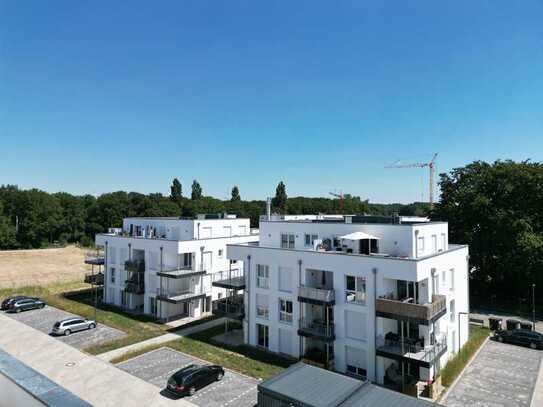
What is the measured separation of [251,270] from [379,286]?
1015 centimetres

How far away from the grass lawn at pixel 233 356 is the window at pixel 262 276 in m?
4.92

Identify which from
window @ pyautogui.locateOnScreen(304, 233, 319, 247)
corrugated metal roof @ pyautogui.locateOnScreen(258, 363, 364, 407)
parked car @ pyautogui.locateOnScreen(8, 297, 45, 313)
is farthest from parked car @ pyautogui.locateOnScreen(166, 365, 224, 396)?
parked car @ pyautogui.locateOnScreen(8, 297, 45, 313)

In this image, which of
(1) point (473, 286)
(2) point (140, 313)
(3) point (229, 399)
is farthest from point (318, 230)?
(1) point (473, 286)

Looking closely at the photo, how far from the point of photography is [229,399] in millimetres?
21203

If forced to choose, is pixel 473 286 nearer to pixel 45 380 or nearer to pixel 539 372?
pixel 539 372

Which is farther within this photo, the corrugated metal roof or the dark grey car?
the dark grey car

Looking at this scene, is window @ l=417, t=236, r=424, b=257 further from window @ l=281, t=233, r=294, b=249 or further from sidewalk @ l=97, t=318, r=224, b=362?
sidewalk @ l=97, t=318, r=224, b=362

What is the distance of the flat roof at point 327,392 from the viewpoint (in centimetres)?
1636

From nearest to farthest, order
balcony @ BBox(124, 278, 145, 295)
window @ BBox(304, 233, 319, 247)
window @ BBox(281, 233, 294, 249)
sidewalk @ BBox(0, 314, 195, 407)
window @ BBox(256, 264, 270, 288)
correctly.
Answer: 1. sidewalk @ BBox(0, 314, 195, 407)
2. window @ BBox(304, 233, 319, 247)
3. window @ BBox(256, 264, 270, 288)
4. window @ BBox(281, 233, 294, 249)
5. balcony @ BBox(124, 278, 145, 295)

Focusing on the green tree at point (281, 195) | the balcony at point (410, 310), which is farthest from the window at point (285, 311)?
the green tree at point (281, 195)

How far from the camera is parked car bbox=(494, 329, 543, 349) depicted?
2964 cm

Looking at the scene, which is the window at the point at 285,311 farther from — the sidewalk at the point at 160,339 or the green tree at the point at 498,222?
the green tree at the point at 498,222

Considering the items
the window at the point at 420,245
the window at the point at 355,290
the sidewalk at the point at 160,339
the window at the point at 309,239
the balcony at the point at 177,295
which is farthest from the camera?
the balcony at the point at 177,295

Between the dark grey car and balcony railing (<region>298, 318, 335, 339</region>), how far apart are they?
98.4 ft
